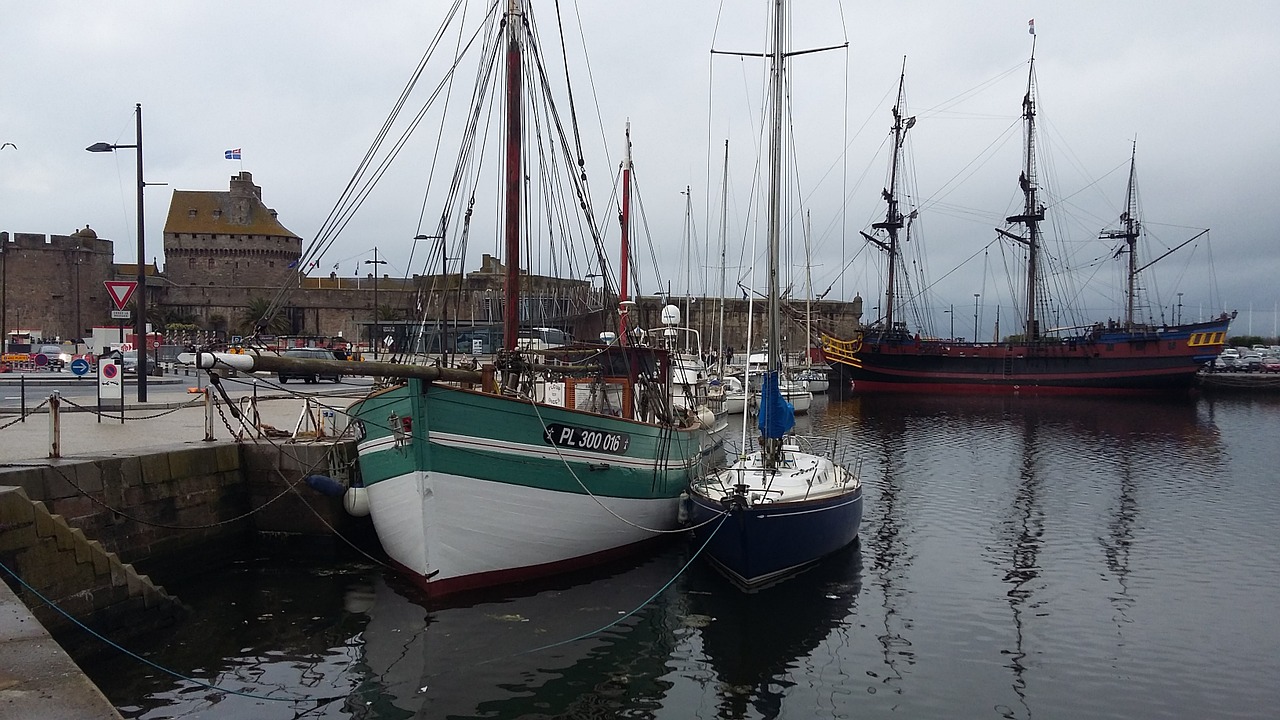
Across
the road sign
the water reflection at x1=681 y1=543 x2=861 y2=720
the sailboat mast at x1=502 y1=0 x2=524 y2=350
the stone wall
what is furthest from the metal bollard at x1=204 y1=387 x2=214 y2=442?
the stone wall

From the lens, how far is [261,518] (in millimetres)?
15016

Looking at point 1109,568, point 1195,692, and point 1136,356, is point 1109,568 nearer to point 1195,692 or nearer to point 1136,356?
point 1195,692

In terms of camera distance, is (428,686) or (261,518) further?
(261,518)

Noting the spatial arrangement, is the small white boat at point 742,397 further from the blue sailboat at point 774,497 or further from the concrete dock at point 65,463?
the blue sailboat at point 774,497

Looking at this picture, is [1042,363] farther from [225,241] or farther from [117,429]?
[225,241]

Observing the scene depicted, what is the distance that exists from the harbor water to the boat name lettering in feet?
7.04

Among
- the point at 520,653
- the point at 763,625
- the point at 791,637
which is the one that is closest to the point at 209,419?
the point at 520,653

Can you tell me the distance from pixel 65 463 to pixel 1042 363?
2412 inches

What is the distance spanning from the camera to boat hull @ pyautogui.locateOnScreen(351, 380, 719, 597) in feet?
38.1

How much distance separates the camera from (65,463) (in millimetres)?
11461

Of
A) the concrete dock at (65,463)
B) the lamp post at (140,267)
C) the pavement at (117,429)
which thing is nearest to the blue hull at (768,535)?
the pavement at (117,429)

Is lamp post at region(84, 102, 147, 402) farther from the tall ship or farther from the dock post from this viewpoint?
the tall ship

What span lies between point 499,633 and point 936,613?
6496 mm

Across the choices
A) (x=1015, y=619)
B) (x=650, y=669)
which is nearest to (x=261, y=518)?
(x=650, y=669)
